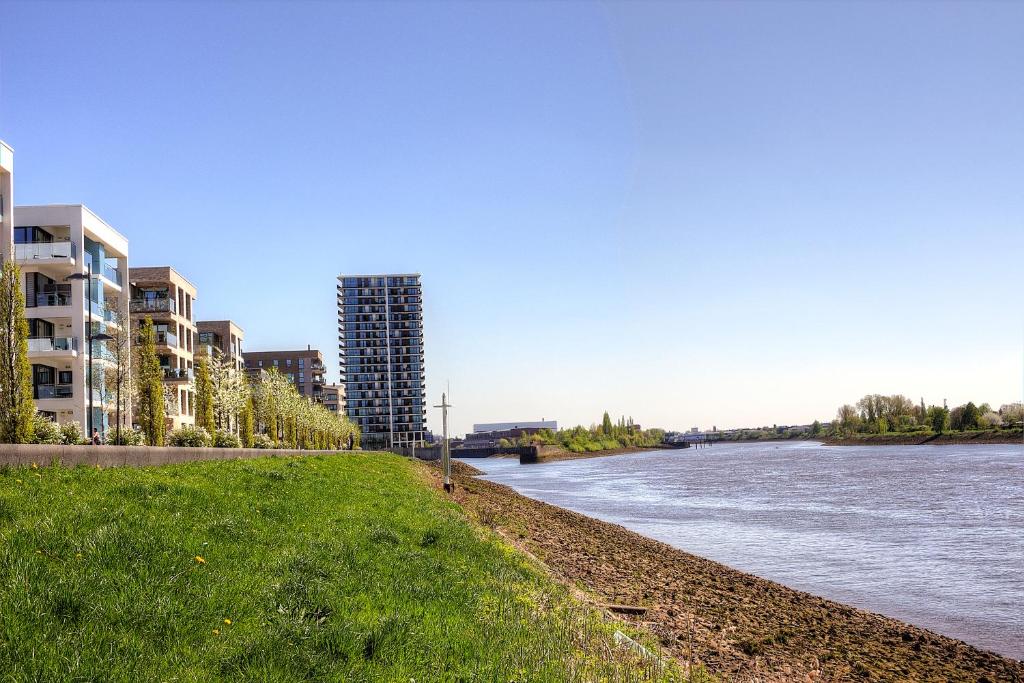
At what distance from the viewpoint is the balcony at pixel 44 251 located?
5219 centimetres

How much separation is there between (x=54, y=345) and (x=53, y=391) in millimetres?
3358

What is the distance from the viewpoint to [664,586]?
65.0ft

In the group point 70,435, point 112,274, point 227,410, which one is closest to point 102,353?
point 112,274

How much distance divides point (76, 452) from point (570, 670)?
41.7ft

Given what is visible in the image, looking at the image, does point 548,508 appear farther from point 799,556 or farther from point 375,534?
point 375,534

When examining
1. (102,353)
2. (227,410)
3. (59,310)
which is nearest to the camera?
(59,310)

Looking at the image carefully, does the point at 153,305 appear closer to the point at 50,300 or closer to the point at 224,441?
the point at 50,300

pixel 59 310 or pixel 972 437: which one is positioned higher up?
pixel 59 310

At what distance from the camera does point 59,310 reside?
175 feet

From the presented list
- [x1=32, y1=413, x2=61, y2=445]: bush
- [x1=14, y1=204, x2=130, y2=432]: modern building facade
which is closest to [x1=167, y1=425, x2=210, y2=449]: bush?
[x1=32, y1=413, x2=61, y2=445]: bush

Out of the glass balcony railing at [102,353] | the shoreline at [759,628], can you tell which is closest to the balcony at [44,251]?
the glass balcony railing at [102,353]

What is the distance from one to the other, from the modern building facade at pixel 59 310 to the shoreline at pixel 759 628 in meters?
42.6

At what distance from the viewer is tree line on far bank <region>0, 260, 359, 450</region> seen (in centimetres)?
2866

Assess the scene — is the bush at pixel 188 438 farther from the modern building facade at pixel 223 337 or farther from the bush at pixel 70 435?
the modern building facade at pixel 223 337
